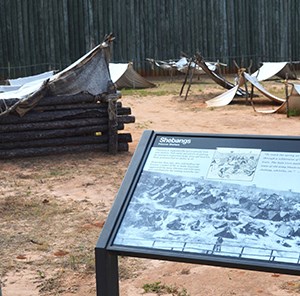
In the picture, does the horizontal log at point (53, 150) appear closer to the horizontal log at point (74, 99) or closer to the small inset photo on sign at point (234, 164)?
the horizontal log at point (74, 99)

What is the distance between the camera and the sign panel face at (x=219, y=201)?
9.57 feet

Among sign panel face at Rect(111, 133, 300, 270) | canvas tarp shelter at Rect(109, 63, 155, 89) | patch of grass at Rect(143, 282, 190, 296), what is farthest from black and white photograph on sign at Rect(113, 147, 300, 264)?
canvas tarp shelter at Rect(109, 63, 155, 89)

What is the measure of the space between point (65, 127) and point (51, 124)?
192mm

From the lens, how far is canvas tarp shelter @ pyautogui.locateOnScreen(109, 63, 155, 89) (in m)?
17.2

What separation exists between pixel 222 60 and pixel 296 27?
3.04 meters

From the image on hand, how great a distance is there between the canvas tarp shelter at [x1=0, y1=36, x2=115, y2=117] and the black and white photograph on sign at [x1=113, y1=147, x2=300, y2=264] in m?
5.51

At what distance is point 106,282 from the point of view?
3197mm

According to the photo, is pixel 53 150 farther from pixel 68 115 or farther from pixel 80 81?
pixel 80 81

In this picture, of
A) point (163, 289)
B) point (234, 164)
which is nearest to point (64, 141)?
point (163, 289)

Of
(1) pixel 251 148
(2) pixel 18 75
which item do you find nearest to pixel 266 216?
(1) pixel 251 148

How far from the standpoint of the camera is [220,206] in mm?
3096

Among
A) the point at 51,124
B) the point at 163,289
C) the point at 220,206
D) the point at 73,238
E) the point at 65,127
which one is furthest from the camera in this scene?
the point at 65,127

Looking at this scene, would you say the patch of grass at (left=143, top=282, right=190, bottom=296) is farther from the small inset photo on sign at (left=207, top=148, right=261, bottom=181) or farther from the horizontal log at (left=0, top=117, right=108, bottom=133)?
the horizontal log at (left=0, top=117, right=108, bottom=133)

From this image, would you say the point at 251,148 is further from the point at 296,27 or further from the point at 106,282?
the point at 296,27
